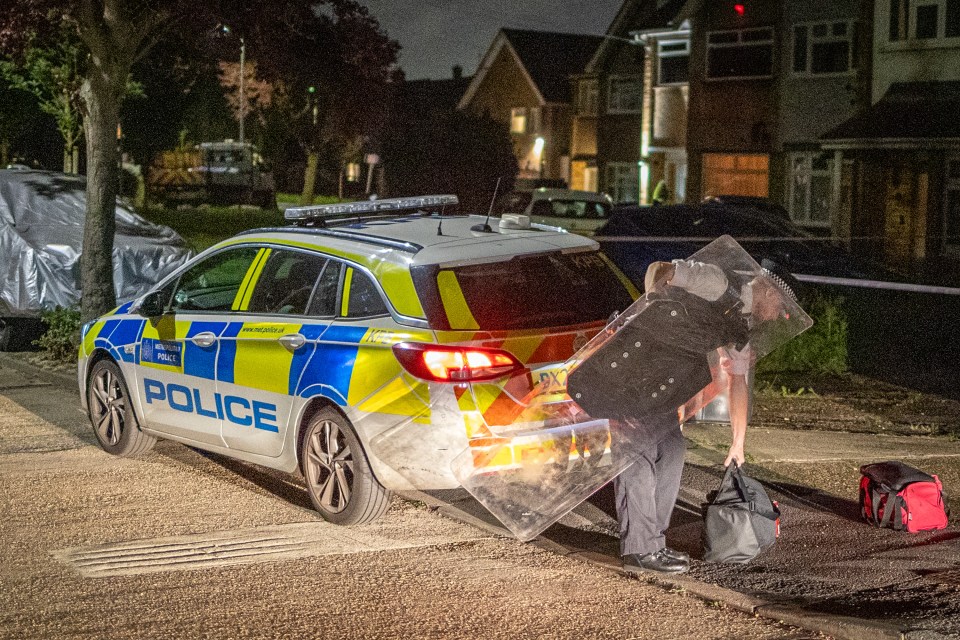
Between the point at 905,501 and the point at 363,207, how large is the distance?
340 cm

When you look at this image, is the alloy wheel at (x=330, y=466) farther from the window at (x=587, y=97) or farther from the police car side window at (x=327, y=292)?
the window at (x=587, y=97)

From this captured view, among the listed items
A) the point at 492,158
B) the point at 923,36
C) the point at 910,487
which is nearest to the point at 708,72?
the point at 923,36

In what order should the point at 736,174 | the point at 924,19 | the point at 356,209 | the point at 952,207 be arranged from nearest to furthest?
1. the point at 356,209
2. the point at 924,19
3. the point at 952,207
4. the point at 736,174

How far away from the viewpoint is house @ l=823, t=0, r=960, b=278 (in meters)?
28.5

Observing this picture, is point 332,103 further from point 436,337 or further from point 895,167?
point 895,167

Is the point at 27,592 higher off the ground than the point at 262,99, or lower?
lower

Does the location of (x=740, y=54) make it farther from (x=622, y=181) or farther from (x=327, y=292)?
(x=327, y=292)

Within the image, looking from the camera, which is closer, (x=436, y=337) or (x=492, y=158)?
(x=436, y=337)

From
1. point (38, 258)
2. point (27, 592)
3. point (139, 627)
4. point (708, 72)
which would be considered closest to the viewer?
A: point (139, 627)

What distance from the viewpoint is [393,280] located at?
6.61 metres

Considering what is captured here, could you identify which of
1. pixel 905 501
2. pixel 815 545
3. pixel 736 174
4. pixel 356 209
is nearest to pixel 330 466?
pixel 356 209

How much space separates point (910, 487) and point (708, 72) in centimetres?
3260

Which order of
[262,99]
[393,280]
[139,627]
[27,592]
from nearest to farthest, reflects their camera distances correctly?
[139,627]
[27,592]
[393,280]
[262,99]

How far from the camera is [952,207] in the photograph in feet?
96.8
